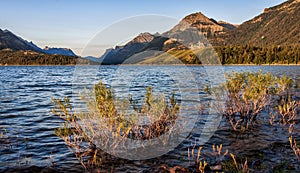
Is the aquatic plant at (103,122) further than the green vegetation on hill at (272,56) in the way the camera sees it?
No

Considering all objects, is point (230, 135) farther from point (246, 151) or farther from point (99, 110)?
point (99, 110)

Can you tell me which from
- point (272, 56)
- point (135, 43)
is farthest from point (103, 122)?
point (272, 56)

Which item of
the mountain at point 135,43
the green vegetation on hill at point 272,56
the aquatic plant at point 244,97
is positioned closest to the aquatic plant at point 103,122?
the mountain at point 135,43

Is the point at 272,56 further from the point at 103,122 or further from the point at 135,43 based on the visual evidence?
the point at 103,122

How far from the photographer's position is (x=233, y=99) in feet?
54.4

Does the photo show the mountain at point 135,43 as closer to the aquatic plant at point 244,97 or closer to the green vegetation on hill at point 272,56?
the aquatic plant at point 244,97

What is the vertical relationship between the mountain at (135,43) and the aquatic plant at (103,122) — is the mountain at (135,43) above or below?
above

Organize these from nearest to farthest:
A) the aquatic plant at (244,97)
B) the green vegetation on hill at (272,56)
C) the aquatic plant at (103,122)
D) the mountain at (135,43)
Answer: the aquatic plant at (103,122), the aquatic plant at (244,97), the mountain at (135,43), the green vegetation on hill at (272,56)

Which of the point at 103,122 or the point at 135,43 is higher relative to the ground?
the point at 135,43

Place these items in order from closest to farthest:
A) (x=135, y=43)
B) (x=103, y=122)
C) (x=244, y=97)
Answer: (x=103, y=122)
(x=244, y=97)
(x=135, y=43)

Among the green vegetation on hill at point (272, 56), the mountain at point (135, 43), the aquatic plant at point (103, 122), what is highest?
the green vegetation on hill at point (272, 56)

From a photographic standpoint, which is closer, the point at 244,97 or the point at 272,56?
the point at 244,97

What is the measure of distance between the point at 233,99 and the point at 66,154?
35.2 feet

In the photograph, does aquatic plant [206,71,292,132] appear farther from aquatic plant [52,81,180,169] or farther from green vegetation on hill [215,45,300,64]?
green vegetation on hill [215,45,300,64]
